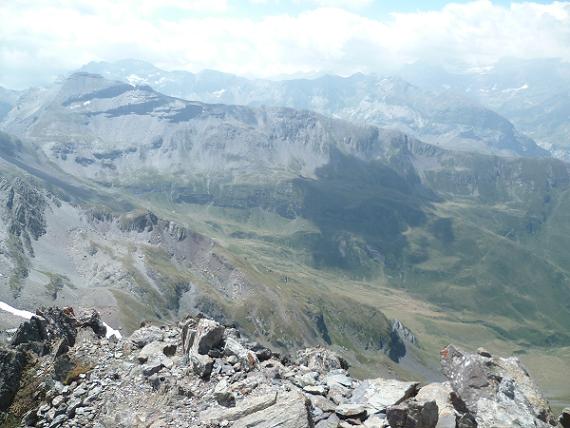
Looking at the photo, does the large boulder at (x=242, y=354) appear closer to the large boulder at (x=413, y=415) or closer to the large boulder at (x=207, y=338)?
the large boulder at (x=207, y=338)

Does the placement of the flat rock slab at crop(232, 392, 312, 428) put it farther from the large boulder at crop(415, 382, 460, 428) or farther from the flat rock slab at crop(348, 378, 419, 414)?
the large boulder at crop(415, 382, 460, 428)

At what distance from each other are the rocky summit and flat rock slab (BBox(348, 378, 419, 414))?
0.22 feet

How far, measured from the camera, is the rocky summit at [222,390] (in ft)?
77.7

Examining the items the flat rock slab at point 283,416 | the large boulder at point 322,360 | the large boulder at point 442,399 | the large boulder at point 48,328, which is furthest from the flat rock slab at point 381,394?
the large boulder at point 48,328

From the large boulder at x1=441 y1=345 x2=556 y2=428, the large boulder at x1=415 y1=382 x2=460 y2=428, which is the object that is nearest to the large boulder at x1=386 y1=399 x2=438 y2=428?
the large boulder at x1=415 y1=382 x2=460 y2=428

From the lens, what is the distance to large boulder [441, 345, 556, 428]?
880 inches

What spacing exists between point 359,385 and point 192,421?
9413 millimetres

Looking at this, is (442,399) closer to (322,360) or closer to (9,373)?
(322,360)

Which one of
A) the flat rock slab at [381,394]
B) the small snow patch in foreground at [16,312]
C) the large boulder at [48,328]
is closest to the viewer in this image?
the flat rock slab at [381,394]

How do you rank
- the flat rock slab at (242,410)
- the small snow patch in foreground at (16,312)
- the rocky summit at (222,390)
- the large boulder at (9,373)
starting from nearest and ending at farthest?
the rocky summit at (222,390) < the flat rock slab at (242,410) < the large boulder at (9,373) < the small snow patch in foreground at (16,312)

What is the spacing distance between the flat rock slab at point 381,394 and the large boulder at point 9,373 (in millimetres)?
20467

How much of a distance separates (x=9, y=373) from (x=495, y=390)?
28.1m

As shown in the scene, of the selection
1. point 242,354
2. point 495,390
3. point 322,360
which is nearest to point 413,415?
point 495,390

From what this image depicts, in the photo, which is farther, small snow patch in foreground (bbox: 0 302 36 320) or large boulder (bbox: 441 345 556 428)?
small snow patch in foreground (bbox: 0 302 36 320)
